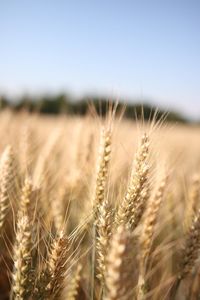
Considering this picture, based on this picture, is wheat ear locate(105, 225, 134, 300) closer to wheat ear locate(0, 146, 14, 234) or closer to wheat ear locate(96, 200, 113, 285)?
wheat ear locate(96, 200, 113, 285)

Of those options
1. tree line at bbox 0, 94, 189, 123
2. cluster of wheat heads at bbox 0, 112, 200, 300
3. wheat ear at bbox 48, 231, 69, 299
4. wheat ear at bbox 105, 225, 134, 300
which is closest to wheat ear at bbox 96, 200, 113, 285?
cluster of wheat heads at bbox 0, 112, 200, 300

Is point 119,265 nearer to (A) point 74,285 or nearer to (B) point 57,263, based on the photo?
(B) point 57,263

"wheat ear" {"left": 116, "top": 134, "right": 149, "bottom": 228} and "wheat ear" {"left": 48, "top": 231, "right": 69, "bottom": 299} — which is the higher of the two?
"wheat ear" {"left": 116, "top": 134, "right": 149, "bottom": 228}

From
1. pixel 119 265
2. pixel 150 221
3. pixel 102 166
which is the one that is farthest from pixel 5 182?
pixel 119 265

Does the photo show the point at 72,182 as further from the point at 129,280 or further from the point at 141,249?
the point at 129,280

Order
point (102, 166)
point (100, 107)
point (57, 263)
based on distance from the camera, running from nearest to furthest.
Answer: point (57, 263), point (102, 166), point (100, 107)

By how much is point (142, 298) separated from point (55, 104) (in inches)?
1162

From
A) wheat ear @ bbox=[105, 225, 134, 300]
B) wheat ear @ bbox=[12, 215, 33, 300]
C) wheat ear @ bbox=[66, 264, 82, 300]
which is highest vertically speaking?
wheat ear @ bbox=[105, 225, 134, 300]

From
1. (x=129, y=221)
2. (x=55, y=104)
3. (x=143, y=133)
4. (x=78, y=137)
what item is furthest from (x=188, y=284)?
(x=55, y=104)

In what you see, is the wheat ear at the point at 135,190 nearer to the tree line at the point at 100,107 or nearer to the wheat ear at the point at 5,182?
the tree line at the point at 100,107

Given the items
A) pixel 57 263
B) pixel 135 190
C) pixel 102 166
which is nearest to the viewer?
pixel 57 263

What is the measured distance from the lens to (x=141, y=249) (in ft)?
5.50

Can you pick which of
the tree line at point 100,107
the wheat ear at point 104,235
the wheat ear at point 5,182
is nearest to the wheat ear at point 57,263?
the wheat ear at point 104,235

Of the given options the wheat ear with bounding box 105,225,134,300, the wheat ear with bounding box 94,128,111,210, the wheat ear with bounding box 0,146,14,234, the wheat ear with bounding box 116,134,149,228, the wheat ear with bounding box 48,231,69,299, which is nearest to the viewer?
the wheat ear with bounding box 105,225,134,300
